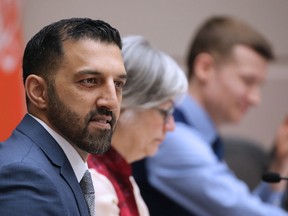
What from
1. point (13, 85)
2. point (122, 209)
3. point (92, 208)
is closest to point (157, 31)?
point (13, 85)

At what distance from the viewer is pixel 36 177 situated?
946 mm

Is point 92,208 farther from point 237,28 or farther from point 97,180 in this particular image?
point 237,28

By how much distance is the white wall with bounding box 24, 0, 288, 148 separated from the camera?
9.78ft

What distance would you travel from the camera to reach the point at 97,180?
134 cm

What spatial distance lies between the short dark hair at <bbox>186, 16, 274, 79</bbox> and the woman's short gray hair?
0.79m

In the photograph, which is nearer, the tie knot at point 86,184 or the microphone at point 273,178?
the tie knot at point 86,184

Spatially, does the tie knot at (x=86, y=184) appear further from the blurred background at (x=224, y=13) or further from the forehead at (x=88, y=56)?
the blurred background at (x=224, y=13)

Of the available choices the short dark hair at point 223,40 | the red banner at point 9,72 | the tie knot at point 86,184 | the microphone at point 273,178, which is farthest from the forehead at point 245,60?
the tie knot at point 86,184

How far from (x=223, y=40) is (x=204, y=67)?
0.12 metres

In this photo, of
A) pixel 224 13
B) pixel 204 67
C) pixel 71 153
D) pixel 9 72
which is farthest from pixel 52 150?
Answer: pixel 224 13

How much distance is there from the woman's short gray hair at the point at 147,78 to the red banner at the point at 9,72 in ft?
1.74

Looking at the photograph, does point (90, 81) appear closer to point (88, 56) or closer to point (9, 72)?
point (88, 56)

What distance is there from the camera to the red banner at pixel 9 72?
77.3 inches

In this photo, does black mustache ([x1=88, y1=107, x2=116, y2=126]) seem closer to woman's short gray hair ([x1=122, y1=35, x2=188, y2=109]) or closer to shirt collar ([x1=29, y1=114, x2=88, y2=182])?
shirt collar ([x1=29, y1=114, x2=88, y2=182])
